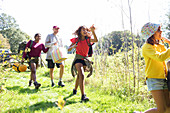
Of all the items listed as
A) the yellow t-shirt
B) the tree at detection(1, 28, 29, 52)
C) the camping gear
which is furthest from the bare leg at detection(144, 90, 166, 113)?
the tree at detection(1, 28, 29, 52)

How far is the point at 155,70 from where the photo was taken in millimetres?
2047

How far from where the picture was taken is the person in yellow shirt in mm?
1968

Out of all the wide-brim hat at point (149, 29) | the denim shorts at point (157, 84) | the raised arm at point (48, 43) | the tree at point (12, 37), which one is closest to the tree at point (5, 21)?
the raised arm at point (48, 43)

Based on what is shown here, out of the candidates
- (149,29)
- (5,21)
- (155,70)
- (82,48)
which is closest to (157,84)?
(155,70)

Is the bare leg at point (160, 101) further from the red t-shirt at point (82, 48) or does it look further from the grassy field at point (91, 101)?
the red t-shirt at point (82, 48)

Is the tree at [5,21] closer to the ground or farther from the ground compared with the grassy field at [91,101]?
farther from the ground

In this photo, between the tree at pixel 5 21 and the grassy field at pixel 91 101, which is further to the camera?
the tree at pixel 5 21

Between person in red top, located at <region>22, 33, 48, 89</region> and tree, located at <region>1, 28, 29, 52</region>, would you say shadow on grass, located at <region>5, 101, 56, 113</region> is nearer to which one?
person in red top, located at <region>22, 33, 48, 89</region>

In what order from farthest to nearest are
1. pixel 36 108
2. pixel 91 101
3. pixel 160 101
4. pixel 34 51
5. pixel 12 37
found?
pixel 12 37, pixel 34 51, pixel 91 101, pixel 36 108, pixel 160 101

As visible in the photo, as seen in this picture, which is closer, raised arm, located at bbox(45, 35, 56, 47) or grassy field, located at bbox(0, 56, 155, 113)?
grassy field, located at bbox(0, 56, 155, 113)

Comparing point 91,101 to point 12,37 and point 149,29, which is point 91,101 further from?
point 12,37

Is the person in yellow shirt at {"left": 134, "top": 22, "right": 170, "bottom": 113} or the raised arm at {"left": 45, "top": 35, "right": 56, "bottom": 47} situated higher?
the raised arm at {"left": 45, "top": 35, "right": 56, "bottom": 47}

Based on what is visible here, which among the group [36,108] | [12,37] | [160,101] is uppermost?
[12,37]

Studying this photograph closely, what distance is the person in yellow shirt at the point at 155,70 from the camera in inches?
77.5
